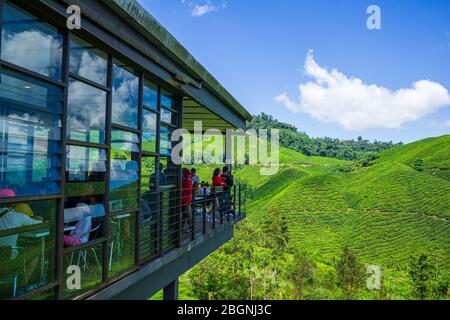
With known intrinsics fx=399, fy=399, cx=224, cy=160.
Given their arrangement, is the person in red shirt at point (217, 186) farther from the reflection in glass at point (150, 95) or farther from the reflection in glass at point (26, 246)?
the reflection in glass at point (26, 246)

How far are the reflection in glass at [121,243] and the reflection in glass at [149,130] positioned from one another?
934 mm

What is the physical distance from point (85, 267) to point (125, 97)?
1.83 metres

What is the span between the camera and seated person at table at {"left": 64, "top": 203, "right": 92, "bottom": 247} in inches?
132

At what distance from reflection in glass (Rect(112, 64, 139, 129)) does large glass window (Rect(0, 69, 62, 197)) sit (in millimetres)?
1016

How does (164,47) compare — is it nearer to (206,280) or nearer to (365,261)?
(206,280)

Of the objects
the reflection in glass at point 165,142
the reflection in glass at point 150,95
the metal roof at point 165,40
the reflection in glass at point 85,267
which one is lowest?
the reflection in glass at point 85,267

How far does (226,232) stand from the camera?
9094 millimetres

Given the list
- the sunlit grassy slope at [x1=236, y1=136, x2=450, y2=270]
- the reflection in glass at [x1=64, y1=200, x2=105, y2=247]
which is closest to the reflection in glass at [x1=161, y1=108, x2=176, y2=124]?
the reflection in glass at [x1=64, y1=200, x2=105, y2=247]

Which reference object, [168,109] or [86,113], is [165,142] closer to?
[168,109]

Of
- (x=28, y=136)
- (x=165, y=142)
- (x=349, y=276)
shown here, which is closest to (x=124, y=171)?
(x=165, y=142)

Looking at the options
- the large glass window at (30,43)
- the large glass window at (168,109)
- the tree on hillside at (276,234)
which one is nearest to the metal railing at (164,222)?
the large glass window at (168,109)

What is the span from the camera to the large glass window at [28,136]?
8.74 feet

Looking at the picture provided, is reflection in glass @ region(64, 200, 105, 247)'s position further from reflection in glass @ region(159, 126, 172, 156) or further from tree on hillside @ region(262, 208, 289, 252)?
tree on hillside @ region(262, 208, 289, 252)

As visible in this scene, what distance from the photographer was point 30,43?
286cm
